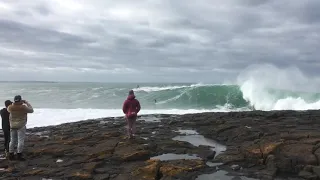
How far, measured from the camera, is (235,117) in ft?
57.7

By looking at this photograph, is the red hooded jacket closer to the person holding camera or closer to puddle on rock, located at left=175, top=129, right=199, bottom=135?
puddle on rock, located at left=175, top=129, right=199, bottom=135

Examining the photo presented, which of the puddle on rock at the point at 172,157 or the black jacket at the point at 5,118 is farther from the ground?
the black jacket at the point at 5,118

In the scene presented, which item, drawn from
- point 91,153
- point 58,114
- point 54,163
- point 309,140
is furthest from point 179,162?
point 58,114

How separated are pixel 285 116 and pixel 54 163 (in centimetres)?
1279

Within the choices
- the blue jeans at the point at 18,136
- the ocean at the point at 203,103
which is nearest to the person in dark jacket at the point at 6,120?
the blue jeans at the point at 18,136

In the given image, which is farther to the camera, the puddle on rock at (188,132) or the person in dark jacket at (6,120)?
the puddle on rock at (188,132)

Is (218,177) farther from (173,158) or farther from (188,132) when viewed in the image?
(188,132)

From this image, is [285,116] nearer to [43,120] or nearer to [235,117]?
[235,117]

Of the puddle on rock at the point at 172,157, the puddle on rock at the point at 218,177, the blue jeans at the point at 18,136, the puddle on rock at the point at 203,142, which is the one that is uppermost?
the blue jeans at the point at 18,136

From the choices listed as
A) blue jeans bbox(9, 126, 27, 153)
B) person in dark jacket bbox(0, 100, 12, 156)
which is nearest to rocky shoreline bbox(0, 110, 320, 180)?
blue jeans bbox(9, 126, 27, 153)

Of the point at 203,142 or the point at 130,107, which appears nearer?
the point at 130,107

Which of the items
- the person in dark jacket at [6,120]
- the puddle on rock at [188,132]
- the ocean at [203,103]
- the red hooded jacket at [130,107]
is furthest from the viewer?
the ocean at [203,103]

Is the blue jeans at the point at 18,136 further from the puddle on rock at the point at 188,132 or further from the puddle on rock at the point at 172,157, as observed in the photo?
the puddle on rock at the point at 188,132

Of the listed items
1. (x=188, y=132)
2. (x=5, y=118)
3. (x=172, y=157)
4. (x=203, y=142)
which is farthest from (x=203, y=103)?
(x=5, y=118)
